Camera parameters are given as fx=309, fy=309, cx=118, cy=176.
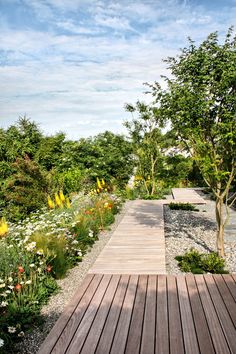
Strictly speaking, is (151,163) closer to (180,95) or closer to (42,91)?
(42,91)

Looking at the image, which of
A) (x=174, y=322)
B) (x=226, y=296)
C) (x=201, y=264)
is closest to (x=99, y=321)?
(x=174, y=322)

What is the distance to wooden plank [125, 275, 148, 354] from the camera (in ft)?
9.18

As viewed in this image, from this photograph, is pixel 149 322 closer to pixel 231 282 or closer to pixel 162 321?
pixel 162 321

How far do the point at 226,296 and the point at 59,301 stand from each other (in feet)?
6.73

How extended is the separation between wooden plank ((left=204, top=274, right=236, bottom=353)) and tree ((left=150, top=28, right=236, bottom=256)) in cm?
162

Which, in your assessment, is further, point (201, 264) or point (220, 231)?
point (220, 231)

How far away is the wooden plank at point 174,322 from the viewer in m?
2.76

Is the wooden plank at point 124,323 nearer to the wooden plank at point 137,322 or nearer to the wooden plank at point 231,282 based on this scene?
the wooden plank at point 137,322

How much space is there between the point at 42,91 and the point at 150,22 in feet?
16.7

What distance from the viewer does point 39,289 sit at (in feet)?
12.8

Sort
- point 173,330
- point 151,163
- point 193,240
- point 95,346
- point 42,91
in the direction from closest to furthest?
1. point 95,346
2. point 173,330
3. point 193,240
4. point 42,91
5. point 151,163

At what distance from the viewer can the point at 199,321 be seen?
3.17 meters

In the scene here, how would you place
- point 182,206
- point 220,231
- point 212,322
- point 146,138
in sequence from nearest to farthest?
1. point 212,322
2. point 220,231
3. point 182,206
4. point 146,138

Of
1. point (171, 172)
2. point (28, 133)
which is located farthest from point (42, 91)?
point (171, 172)
